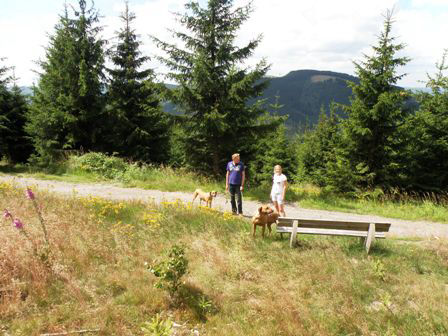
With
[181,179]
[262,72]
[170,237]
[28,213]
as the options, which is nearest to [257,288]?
[170,237]

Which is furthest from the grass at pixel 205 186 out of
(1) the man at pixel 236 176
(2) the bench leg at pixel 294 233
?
(2) the bench leg at pixel 294 233

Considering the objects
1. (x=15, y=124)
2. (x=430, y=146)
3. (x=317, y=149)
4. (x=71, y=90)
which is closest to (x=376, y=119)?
(x=430, y=146)

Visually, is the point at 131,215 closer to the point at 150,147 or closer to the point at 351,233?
the point at 351,233

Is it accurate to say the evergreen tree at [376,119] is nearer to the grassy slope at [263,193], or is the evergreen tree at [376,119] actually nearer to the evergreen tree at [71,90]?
the grassy slope at [263,193]

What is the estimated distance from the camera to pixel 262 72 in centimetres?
1287

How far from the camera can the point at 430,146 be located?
1669cm

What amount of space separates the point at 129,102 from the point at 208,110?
7.34 meters

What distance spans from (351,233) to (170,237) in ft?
14.0

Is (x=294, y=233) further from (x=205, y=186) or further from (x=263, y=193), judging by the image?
(x=205, y=186)

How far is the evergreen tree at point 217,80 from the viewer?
42.4ft

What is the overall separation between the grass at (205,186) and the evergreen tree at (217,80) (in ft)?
8.10

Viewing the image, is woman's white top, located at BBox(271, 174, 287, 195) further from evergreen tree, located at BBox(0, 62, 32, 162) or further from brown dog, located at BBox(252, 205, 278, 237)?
evergreen tree, located at BBox(0, 62, 32, 162)

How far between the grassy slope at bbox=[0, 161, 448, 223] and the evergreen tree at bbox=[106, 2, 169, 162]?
383 centimetres

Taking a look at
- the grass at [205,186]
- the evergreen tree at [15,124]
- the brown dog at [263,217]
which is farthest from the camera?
the evergreen tree at [15,124]
